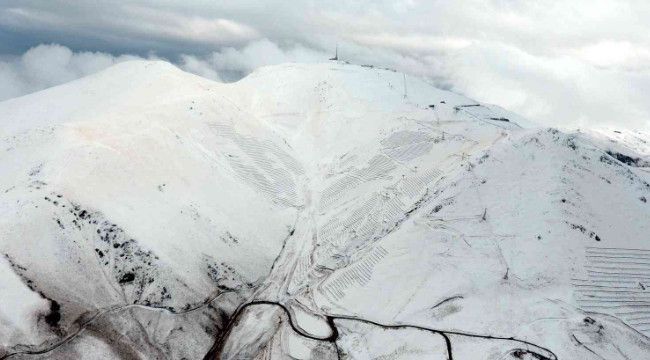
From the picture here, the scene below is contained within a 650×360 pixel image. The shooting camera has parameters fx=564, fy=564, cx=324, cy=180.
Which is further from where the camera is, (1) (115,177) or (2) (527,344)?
(1) (115,177)

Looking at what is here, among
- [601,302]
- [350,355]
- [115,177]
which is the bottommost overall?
[350,355]

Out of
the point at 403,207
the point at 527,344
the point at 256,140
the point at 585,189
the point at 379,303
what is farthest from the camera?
the point at 256,140

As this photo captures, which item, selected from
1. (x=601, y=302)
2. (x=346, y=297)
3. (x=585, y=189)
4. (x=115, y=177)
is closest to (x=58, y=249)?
(x=115, y=177)

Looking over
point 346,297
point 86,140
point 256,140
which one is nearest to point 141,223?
point 86,140

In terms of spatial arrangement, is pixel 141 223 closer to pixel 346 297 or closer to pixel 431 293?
pixel 346 297

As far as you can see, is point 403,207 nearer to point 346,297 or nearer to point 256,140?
point 346,297

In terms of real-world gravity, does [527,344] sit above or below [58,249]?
below

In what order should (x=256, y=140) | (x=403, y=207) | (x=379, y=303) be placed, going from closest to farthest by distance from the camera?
(x=379, y=303) < (x=403, y=207) < (x=256, y=140)
